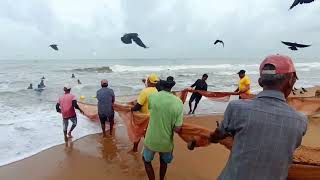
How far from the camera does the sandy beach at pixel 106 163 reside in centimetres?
645

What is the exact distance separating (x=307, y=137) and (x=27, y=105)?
1165cm

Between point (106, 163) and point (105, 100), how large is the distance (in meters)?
2.07

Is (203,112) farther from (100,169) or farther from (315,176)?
(315,176)

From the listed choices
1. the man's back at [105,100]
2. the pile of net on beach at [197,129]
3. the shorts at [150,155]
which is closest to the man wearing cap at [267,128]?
the pile of net on beach at [197,129]

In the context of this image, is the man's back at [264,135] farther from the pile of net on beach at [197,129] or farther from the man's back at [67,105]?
the man's back at [67,105]

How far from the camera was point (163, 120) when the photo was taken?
15.2 feet

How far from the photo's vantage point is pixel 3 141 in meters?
9.14

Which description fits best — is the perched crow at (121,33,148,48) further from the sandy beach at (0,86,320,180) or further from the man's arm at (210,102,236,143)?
the man's arm at (210,102,236,143)

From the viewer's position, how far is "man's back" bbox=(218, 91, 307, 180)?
2.22m

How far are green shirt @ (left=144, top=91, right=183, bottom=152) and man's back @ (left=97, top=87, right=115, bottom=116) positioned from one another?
4222 mm

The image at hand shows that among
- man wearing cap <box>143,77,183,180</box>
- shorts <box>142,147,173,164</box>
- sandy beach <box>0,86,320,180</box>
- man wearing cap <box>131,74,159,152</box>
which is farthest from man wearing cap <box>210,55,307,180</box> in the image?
sandy beach <box>0,86,320,180</box>

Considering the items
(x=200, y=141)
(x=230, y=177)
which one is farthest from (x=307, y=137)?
(x=230, y=177)

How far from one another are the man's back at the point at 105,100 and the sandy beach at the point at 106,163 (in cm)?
77

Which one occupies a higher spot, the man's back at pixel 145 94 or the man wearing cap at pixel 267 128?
the man wearing cap at pixel 267 128
